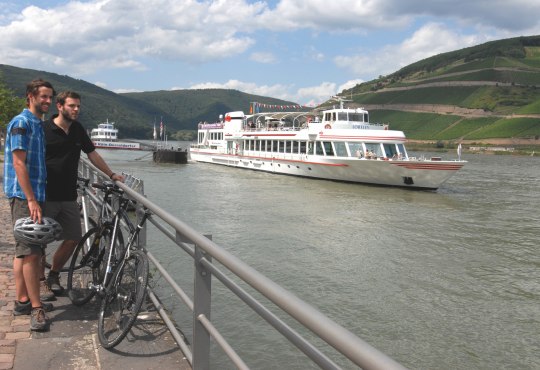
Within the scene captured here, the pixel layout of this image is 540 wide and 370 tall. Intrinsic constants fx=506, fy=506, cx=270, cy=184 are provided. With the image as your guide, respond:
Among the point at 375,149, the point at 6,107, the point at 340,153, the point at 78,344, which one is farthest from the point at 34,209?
the point at 6,107

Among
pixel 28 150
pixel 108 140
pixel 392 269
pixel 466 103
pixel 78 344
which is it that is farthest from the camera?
pixel 466 103

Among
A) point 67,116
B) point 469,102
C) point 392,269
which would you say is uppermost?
point 469,102

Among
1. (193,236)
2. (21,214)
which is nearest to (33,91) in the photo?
(21,214)

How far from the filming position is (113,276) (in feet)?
13.8

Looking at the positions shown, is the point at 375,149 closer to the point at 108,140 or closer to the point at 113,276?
the point at 113,276

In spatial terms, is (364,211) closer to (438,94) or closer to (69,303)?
(69,303)

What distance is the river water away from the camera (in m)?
6.81

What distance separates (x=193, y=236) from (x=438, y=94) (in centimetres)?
18020

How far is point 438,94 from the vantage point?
171m

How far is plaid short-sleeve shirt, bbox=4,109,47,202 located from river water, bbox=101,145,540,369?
9.29ft

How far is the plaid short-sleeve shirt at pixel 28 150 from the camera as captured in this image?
414cm

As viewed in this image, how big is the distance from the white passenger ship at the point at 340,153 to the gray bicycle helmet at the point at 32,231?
81.6 feet

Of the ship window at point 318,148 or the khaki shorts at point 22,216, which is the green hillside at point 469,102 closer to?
the ship window at point 318,148

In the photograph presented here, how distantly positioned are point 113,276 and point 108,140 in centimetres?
10899
